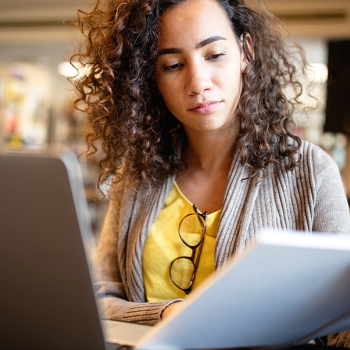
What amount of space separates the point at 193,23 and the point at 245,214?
504 millimetres

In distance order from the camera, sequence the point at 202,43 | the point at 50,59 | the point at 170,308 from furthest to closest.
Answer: the point at 50,59
the point at 202,43
the point at 170,308

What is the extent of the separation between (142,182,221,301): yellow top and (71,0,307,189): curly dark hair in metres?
0.14

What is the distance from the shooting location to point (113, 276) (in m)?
1.22

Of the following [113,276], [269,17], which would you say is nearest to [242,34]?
[269,17]

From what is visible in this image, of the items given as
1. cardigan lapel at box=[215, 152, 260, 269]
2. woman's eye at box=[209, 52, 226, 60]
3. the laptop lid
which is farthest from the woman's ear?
the laptop lid

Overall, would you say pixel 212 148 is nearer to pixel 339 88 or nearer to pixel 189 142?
pixel 189 142

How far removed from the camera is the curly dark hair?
1.08 meters

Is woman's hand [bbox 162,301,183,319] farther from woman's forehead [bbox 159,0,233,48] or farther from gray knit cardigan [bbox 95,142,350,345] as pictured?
woman's forehead [bbox 159,0,233,48]

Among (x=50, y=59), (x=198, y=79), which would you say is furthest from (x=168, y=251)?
(x=50, y=59)

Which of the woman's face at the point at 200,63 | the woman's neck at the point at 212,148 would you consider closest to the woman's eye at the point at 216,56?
the woman's face at the point at 200,63

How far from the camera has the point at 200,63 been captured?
1.00 metres

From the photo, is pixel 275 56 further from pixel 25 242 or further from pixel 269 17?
pixel 25 242

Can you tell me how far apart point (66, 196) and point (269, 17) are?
1.01m

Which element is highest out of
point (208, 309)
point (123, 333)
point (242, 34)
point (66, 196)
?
point (242, 34)
